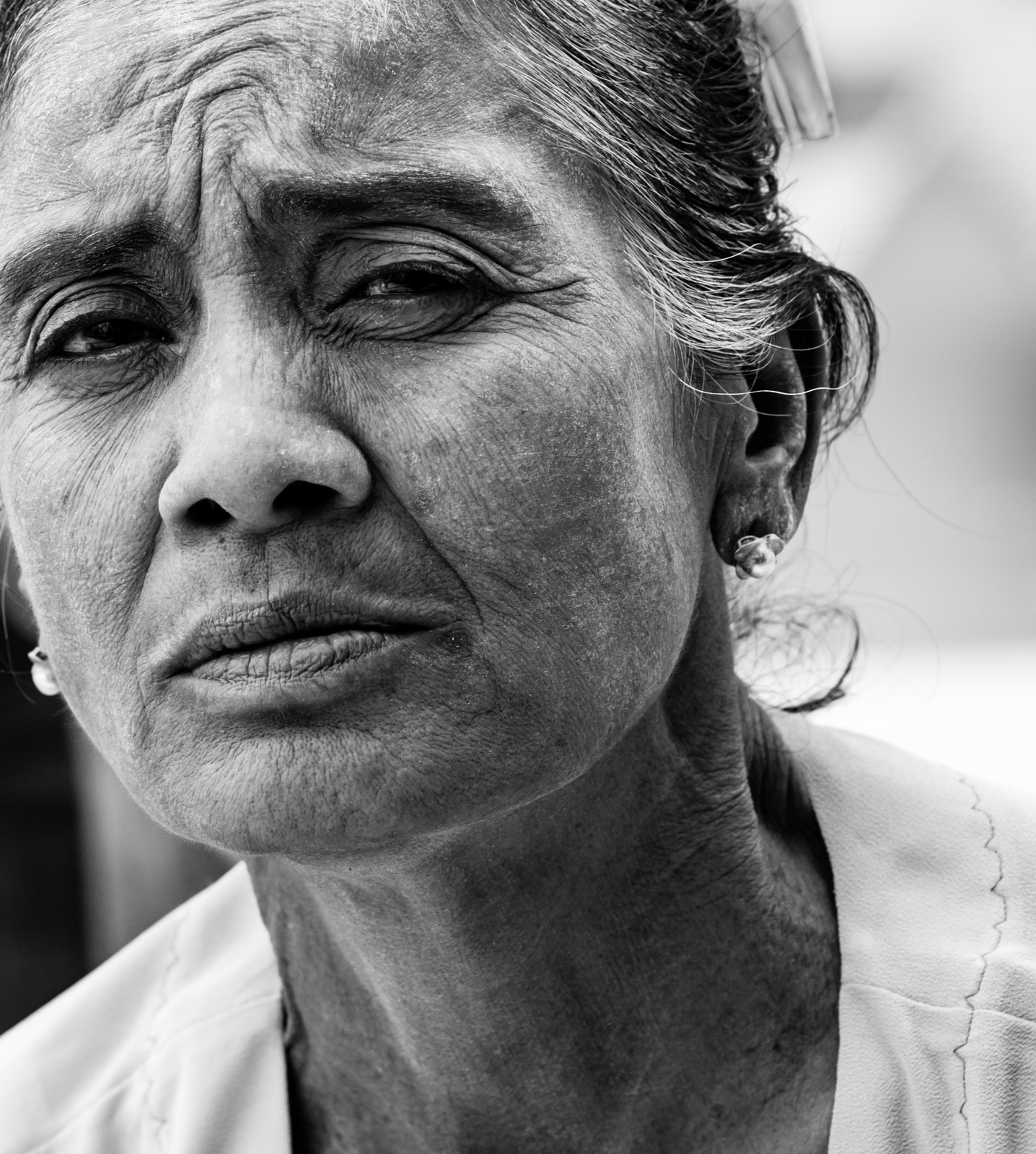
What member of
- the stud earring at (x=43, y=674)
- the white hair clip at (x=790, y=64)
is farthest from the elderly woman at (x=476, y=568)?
the stud earring at (x=43, y=674)

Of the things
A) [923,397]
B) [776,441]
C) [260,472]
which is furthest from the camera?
[923,397]

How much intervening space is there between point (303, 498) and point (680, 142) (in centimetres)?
88

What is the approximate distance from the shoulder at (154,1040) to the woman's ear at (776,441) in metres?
1.19

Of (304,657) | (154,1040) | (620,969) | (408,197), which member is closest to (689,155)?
(408,197)

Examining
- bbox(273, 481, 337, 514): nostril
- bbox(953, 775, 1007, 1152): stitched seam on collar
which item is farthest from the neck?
bbox(273, 481, 337, 514): nostril

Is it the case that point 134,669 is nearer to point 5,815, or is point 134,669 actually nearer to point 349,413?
point 349,413

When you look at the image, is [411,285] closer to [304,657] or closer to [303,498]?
[303,498]

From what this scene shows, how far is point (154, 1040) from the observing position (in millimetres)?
2744

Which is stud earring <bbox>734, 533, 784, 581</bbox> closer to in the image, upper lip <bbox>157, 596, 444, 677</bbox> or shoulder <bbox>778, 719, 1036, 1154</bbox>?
shoulder <bbox>778, 719, 1036, 1154</bbox>

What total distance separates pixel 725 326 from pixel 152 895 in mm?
6029

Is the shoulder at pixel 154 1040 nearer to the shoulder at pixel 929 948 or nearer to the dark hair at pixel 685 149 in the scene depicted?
the shoulder at pixel 929 948

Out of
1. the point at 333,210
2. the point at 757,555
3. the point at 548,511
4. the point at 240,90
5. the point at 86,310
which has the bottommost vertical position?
the point at 757,555

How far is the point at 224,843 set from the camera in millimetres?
1917

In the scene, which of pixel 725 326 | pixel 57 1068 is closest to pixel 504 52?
pixel 725 326
